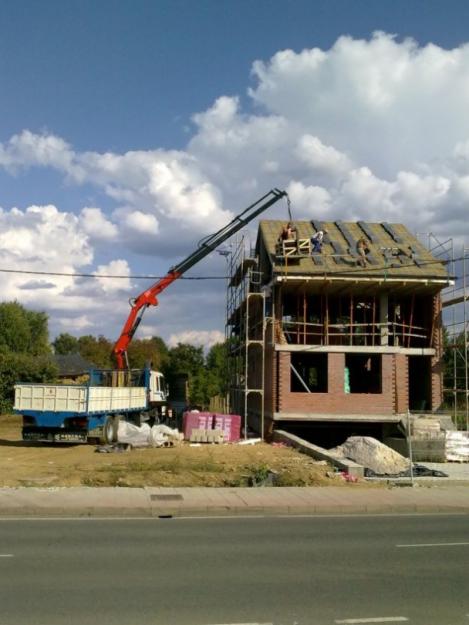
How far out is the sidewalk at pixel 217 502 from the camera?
12.3 m

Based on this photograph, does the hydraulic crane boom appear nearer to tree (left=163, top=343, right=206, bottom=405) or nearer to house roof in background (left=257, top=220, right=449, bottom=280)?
house roof in background (left=257, top=220, right=449, bottom=280)

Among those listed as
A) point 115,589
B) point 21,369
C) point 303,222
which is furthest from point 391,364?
point 21,369

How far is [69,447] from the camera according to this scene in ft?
75.9

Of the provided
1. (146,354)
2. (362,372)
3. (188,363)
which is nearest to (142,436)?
(362,372)

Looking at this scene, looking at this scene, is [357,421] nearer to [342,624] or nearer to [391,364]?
[391,364]

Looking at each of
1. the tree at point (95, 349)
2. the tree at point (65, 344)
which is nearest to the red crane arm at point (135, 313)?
the tree at point (95, 349)

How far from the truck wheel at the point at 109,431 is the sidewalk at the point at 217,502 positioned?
8.65 metres

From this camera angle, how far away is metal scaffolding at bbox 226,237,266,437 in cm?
2975

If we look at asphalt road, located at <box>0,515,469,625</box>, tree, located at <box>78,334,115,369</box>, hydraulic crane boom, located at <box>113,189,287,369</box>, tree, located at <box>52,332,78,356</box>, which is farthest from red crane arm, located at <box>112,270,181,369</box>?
tree, located at <box>52,332,78,356</box>

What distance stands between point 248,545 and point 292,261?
760 inches

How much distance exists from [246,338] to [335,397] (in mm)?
4524

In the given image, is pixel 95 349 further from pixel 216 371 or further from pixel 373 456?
pixel 373 456

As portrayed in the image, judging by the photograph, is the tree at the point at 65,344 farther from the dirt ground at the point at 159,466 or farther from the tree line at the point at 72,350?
the dirt ground at the point at 159,466

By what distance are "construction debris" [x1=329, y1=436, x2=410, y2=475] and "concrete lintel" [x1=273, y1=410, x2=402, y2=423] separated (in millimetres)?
5737
